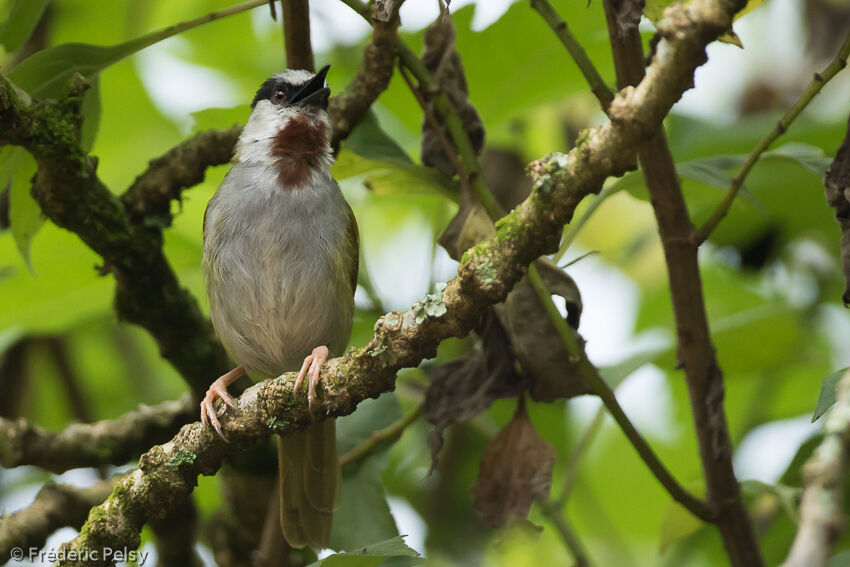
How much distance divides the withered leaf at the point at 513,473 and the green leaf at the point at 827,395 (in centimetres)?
104

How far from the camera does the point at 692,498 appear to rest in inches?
119

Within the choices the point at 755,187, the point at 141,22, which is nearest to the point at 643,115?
the point at 755,187

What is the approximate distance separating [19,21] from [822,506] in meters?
2.64

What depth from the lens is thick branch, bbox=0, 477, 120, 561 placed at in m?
3.27

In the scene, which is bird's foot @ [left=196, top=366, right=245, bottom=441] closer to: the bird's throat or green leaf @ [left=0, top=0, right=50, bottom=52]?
the bird's throat

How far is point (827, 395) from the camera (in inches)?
85.5

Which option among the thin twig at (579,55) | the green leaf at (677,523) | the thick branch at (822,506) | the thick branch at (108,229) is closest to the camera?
the thick branch at (822,506)

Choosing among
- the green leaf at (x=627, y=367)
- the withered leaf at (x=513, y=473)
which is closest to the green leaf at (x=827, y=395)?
the withered leaf at (x=513, y=473)

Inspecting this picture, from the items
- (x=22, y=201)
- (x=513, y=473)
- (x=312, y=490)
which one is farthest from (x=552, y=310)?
(x=22, y=201)

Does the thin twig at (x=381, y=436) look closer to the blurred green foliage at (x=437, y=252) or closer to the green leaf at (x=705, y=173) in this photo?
the blurred green foliage at (x=437, y=252)

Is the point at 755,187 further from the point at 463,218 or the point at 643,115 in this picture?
the point at 643,115

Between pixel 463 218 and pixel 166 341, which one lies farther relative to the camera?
pixel 166 341

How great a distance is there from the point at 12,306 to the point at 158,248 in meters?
1.13

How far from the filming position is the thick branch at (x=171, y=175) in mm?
3414
